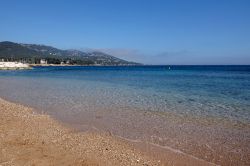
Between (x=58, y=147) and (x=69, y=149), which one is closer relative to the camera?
(x=69, y=149)

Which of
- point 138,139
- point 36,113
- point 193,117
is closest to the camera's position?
point 138,139

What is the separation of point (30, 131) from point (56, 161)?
4.62 metres

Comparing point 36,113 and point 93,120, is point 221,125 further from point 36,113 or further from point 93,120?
point 36,113

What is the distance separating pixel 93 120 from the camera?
1689 cm

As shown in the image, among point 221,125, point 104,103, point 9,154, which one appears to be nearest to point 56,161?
point 9,154

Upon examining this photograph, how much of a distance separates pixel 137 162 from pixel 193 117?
8294mm

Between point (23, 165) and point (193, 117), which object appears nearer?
point (23, 165)

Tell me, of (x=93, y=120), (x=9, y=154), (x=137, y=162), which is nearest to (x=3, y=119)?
(x=93, y=120)

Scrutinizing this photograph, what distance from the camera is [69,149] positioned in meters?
10.8

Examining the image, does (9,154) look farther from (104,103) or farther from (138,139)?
(104,103)

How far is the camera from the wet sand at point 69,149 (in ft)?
31.4

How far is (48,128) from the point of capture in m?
14.4

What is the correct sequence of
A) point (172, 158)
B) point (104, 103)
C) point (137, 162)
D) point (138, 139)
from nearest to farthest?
point (137, 162) < point (172, 158) < point (138, 139) < point (104, 103)

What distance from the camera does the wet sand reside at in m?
9.59
